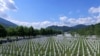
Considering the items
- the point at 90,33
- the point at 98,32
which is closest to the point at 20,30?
the point at 98,32

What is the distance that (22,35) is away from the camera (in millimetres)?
104688

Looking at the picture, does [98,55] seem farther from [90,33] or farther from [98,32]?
[90,33]

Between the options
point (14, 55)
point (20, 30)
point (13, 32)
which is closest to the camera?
point (14, 55)

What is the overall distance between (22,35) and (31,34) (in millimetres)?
17303

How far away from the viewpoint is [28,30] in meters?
118

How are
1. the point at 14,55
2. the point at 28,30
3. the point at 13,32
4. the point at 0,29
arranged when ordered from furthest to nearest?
the point at 28,30
the point at 13,32
the point at 0,29
the point at 14,55

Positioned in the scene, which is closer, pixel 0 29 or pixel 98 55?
pixel 98 55

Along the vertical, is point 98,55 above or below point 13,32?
below

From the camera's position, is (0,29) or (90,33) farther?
(90,33)

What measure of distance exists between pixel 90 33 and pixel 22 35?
4222cm

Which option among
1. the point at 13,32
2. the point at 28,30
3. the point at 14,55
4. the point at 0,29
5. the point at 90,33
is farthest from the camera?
the point at 90,33

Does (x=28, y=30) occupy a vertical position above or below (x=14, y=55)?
above

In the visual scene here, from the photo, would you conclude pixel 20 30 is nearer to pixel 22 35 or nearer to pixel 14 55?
pixel 22 35

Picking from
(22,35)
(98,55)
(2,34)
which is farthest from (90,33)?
(98,55)
